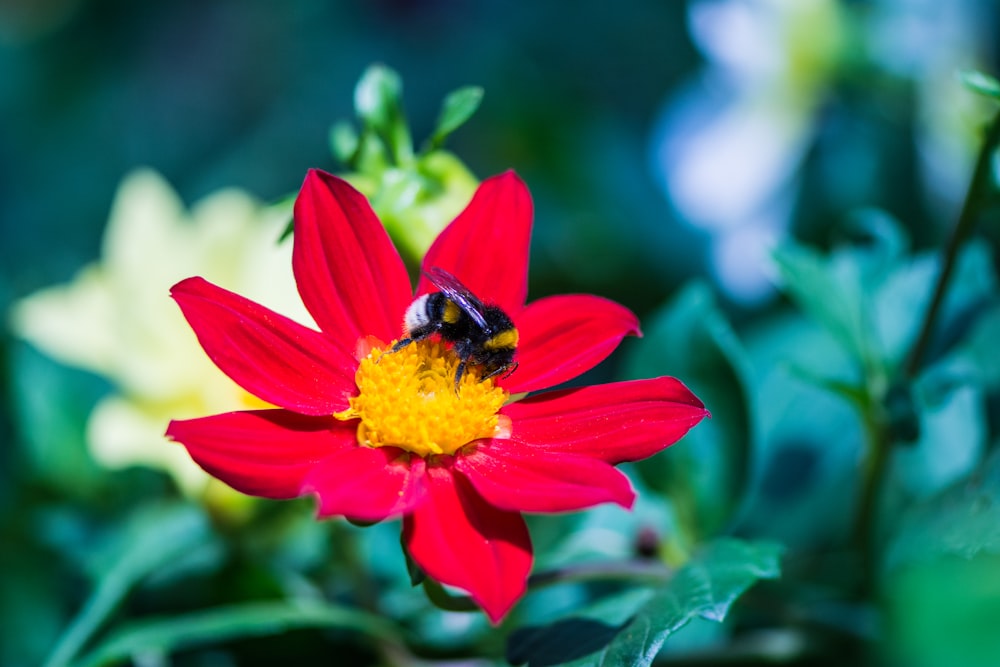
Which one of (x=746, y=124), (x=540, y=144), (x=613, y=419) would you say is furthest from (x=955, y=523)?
(x=540, y=144)

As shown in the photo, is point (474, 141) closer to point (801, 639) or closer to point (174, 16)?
point (174, 16)

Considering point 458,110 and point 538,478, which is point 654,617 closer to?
point 538,478

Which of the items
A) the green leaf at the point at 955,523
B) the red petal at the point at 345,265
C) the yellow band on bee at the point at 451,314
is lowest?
the green leaf at the point at 955,523

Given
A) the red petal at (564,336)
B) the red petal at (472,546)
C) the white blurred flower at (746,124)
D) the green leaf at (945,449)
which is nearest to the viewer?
the red petal at (472,546)

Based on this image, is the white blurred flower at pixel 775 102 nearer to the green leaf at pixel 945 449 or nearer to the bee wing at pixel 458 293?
the green leaf at pixel 945 449

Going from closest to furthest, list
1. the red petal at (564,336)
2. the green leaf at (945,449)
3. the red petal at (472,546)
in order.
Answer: the red petal at (472,546), the red petal at (564,336), the green leaf at (945,449)

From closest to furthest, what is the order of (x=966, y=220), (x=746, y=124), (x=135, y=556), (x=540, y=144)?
(x=966, y=220) → (x=135, y=556) → (x=746, y=124) → (x=540, y=144)

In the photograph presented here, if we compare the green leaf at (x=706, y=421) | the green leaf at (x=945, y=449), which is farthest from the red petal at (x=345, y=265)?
the green leaf at (x=945, y=449)
